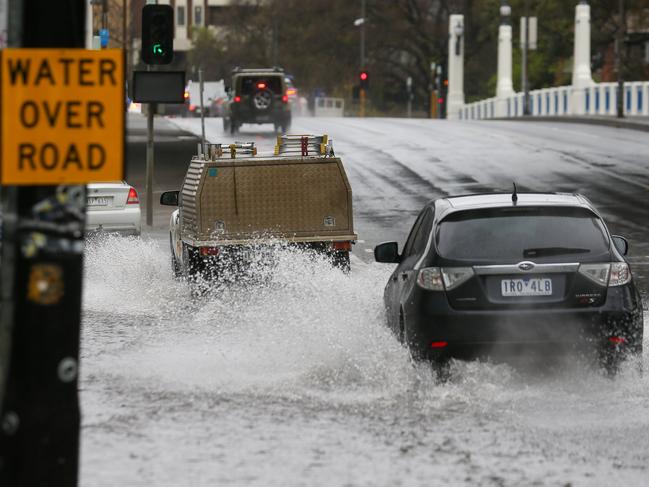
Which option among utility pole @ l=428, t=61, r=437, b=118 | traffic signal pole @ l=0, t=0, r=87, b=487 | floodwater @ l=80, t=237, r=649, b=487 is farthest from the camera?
utility pole @ l=428, t=61, r=437, b=118

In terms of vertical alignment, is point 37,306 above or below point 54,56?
below

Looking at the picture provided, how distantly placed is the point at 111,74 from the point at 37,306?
3.34ft

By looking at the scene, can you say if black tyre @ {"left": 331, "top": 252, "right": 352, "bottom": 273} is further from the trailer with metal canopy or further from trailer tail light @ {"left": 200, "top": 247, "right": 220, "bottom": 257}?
trailer tail light @ {"left": 200, "top": 247, "right": 220, "bottom": 257}

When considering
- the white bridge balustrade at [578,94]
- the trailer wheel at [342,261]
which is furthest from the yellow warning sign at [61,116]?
the white bridge balustrade at [578,94]

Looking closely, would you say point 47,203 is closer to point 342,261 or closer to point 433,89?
point 342,261

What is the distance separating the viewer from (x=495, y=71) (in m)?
111

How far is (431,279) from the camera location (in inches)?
463

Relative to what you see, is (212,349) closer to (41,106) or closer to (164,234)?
(41,106)

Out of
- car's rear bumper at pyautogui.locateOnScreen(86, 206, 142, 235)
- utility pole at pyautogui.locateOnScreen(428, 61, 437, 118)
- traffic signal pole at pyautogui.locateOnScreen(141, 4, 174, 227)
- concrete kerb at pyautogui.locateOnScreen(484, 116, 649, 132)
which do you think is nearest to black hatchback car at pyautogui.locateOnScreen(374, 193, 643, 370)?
car's rear bumper at pyautogui.locateOnScreen(86, 206, 142, 235)

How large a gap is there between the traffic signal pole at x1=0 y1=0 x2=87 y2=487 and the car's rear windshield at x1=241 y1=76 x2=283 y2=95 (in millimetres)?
49374

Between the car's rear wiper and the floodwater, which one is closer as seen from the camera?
the floodwater

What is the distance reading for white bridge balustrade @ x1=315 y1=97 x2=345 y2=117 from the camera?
354 feet

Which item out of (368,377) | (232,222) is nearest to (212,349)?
(368,377)

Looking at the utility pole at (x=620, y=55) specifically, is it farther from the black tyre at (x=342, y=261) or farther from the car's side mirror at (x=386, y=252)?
the car's side mirror at (x=386, y=252)
